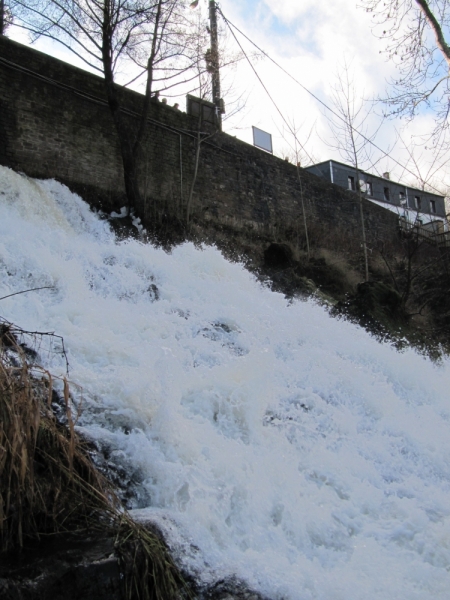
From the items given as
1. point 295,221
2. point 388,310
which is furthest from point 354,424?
point 295,221

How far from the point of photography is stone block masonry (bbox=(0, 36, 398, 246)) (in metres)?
9.41

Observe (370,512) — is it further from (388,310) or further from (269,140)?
(269,140)

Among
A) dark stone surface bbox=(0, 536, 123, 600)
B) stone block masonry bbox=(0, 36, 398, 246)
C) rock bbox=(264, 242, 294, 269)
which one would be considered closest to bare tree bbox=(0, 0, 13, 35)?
stone block masonry bbox=(0, 36, 398, 246)

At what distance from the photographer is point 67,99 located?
10148mm

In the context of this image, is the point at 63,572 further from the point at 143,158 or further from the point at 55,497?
the point at 143,158

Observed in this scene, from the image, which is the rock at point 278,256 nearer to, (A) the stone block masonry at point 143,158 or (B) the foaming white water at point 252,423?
(A) the stone block masonry at point 143,158

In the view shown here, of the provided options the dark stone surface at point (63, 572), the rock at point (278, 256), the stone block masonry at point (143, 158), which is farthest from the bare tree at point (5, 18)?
the dark stone surface at point (63, 572)

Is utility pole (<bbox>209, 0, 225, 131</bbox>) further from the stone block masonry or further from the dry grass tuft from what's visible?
the dry grass tuft

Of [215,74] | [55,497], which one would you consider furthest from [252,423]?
[215,74]

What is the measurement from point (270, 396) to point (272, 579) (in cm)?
204

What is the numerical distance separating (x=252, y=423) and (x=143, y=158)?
873 cm

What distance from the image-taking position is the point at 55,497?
2475 millimetres

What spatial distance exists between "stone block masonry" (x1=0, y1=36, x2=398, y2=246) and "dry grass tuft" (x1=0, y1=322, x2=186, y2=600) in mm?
7648

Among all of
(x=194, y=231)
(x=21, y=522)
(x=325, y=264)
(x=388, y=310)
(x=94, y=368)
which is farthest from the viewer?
(x=325, y=264)
